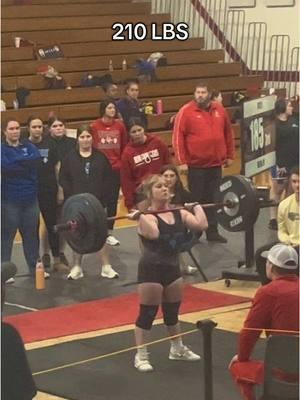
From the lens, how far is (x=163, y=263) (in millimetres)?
6016

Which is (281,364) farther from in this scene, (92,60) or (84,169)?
(92,60)

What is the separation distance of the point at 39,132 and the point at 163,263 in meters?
3.04

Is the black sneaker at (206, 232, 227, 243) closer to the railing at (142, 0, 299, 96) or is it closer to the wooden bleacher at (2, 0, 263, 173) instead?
the wooden bleacher at (2, 0, 263, 173)

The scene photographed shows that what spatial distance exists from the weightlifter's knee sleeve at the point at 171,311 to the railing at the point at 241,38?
35.4 ft

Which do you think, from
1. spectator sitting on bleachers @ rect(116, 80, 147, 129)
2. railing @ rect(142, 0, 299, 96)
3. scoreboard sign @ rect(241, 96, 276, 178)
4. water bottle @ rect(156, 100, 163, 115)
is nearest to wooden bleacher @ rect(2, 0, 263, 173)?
water bottle @ rect(156, 100, 163, 115)

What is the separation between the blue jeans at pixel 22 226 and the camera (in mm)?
8438

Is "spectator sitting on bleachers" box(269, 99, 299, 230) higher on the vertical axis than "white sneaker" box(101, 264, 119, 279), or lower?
higher

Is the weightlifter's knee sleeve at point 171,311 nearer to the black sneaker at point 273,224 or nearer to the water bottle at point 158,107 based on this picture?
the black sneaker at point 273,224

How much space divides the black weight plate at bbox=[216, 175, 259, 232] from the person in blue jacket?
5.20 feet

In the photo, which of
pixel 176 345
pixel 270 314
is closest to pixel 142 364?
pixel 176 345

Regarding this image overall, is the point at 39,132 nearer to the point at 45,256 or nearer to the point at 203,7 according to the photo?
the point at 45,256

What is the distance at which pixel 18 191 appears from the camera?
8398 millimetres

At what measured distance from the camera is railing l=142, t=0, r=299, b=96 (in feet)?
55.5

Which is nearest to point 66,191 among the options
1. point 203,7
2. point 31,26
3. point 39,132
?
point 39,132
